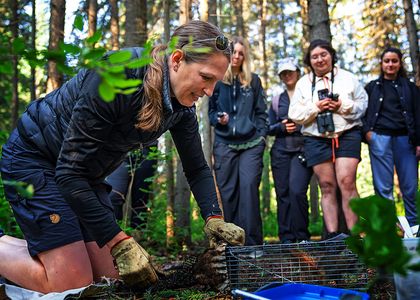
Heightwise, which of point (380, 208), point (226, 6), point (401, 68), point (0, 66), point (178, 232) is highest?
point (226, 6)

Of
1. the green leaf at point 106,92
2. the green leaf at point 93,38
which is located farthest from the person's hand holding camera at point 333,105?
the green leaf at point 106,92

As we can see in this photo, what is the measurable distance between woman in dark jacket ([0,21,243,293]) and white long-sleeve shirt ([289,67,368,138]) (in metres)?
1.97

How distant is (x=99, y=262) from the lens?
3406 millimetres

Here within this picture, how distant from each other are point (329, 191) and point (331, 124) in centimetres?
70

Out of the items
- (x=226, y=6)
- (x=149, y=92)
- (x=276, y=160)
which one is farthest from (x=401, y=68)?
(x=226, y=6)

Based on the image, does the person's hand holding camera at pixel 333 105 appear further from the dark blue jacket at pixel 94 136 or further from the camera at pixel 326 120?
the dark blue jacket at pixel 94 136

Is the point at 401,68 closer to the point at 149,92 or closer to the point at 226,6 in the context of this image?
the point at 149,92

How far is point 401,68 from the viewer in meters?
5.59

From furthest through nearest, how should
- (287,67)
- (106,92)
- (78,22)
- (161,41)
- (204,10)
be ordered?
(161,41)
(204,10)
(287,67)
(78,22)
(106,92)

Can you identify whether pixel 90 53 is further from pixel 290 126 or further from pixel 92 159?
pixel 290 126

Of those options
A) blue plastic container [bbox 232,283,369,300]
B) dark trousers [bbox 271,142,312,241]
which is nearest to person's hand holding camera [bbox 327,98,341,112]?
dark trousers [bbox 271,142,312,241]

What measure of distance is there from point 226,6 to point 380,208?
17683 millimetres

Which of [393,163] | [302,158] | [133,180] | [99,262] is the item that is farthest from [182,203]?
[99,262]

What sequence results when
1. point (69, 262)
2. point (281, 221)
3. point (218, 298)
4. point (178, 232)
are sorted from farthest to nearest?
1. point (178, 232)
2. point (281, 221)
3. point (69, 262)
4. point (218, 298)
